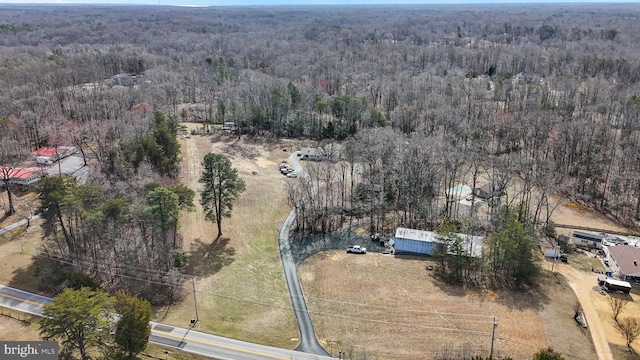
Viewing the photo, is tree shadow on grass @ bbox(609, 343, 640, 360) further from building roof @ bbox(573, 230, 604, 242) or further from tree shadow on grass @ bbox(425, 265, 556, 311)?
building roof @ bbox(573, 230, 604, 242)

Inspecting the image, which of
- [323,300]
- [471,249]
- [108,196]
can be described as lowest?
[323,300]

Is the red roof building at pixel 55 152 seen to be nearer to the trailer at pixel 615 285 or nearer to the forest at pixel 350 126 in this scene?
the forest at pixel 350 126

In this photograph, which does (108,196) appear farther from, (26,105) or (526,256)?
(26,105)

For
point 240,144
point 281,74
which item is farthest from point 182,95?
point 240,144

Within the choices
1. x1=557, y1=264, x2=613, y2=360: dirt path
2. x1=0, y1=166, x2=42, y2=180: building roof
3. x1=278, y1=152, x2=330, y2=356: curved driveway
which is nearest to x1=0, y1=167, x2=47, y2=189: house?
x1=0, y1=166, x2=42, y2=180: building roof

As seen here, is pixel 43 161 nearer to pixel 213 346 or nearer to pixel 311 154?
pixel 311 154
